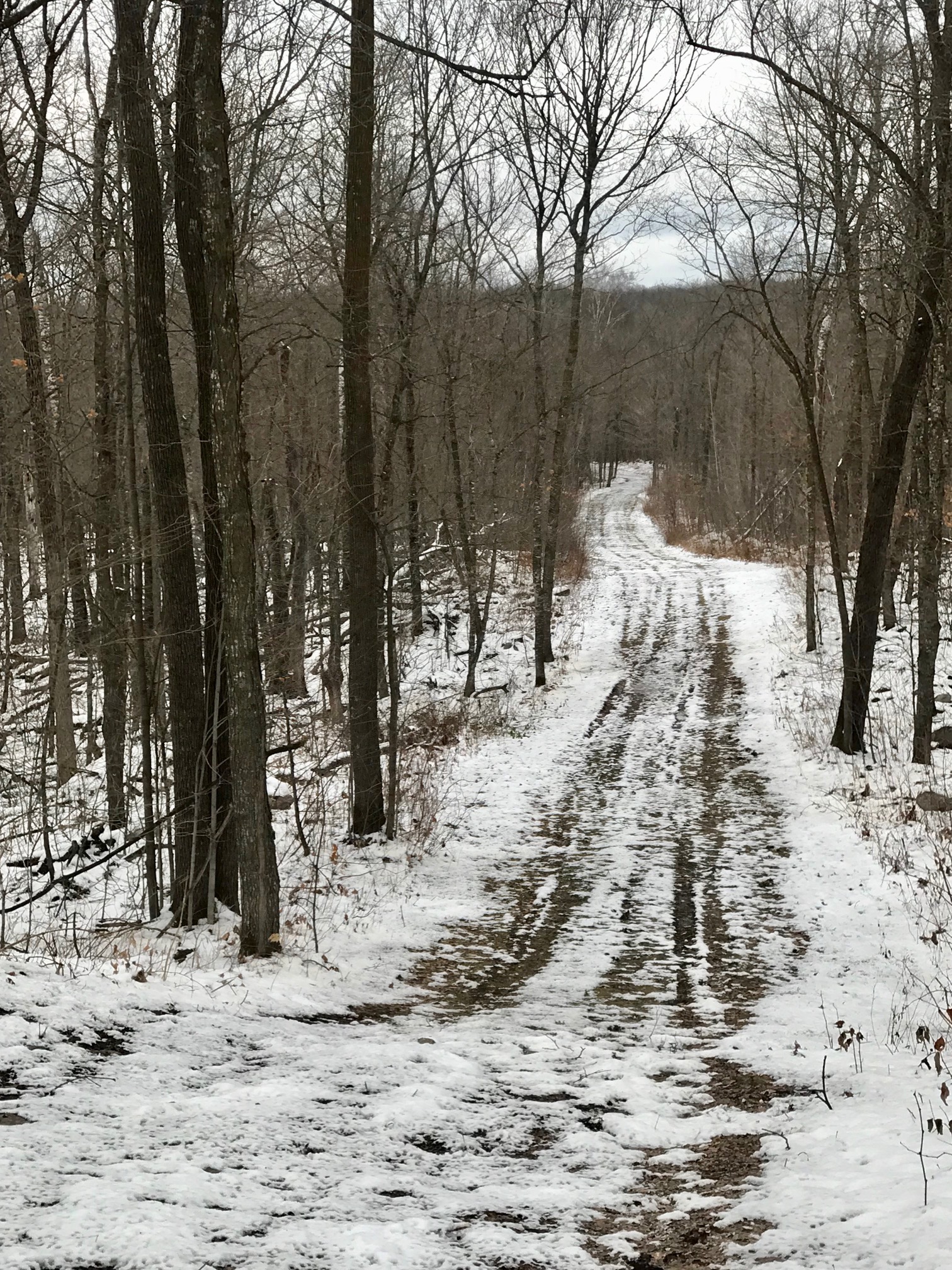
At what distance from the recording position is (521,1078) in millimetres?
4977

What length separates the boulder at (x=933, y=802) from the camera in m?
9.56

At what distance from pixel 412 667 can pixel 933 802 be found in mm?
11663

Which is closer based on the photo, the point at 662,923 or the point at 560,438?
the point at 662,923

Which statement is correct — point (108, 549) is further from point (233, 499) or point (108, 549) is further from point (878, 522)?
point (878, 522)

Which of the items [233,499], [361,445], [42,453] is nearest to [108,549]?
[42,453]

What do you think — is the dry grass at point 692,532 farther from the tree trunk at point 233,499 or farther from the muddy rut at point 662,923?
the tree trunk at point 233,499

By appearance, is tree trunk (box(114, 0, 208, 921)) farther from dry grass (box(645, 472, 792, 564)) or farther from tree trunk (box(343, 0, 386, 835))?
dry grass (box(645, 472, 792, 564))

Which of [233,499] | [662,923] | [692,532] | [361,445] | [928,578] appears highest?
[361,445]

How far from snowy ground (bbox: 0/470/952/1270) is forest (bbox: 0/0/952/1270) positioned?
4 centimetres

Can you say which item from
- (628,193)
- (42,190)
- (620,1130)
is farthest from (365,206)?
(628,193)

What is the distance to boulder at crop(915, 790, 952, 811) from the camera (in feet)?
31.4

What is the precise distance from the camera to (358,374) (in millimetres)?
9578

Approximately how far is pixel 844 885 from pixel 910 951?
1558 millimetres

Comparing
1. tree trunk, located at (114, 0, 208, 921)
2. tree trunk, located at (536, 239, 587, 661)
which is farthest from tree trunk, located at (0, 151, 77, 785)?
tree trunk, located at (536, 239, 587, 661)
